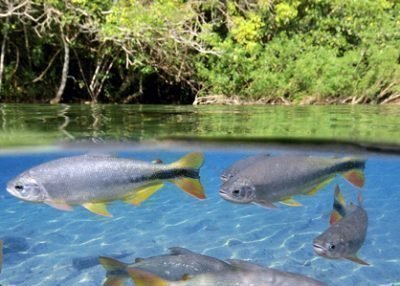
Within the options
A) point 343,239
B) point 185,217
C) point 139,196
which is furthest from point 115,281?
point 185,217

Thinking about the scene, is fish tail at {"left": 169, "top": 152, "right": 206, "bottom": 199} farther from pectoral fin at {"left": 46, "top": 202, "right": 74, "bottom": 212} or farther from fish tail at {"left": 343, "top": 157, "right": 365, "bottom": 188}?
fish tail at {"left": 343, "top": 157, "right": 365, "bottom": 188}

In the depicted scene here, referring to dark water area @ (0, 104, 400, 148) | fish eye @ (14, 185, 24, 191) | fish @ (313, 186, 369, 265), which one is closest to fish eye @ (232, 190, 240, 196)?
fish @ (313, 186, 369, 265)

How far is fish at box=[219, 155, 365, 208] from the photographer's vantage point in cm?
358

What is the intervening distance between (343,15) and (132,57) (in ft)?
32.9

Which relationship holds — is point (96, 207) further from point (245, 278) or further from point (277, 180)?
point (277, 180)

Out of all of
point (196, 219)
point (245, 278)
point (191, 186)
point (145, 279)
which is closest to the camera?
point (145, 279)

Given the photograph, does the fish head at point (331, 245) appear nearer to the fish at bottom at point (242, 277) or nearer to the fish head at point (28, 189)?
the fish at bottom at point (242, 277)

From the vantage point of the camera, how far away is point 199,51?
18391mm

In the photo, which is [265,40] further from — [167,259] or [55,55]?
[167,259]

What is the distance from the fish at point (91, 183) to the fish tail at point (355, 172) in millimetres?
1361

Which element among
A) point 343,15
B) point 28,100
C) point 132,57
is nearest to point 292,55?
point 343,15

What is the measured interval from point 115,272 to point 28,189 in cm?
92

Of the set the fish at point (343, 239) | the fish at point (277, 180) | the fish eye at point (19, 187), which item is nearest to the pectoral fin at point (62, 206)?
the fish eye at point (19, 187)

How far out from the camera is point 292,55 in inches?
778
